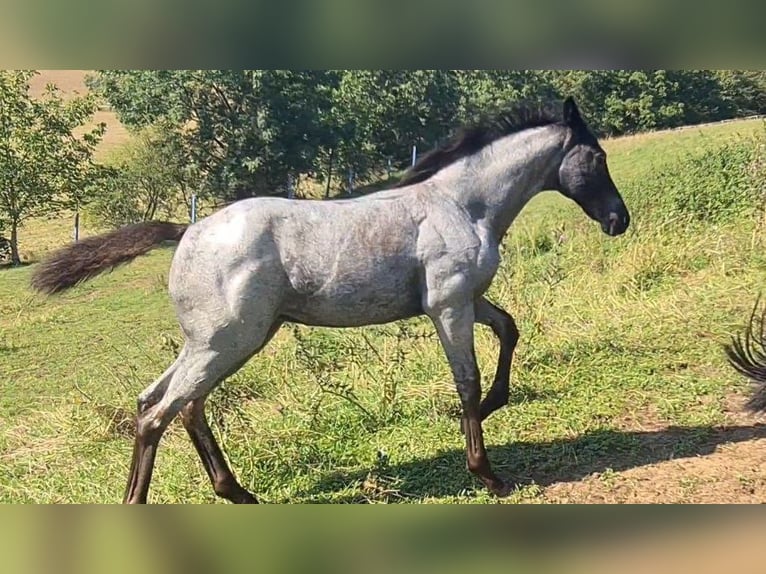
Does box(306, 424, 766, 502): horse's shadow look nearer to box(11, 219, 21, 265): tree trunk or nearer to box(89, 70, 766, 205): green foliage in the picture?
box(89, 70, 766, 205): green foliage

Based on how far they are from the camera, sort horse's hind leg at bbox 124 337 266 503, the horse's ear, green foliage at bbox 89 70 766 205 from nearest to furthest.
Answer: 1. horse's hind leg at bbox 124 337 266 503
2. the horse's ear
3. green foliage at bbox 89 70 766 205

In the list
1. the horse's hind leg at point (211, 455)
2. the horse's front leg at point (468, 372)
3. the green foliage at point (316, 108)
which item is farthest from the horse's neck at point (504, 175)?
the horse's hind leg at point (211, 455)

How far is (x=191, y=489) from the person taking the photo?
356 cm

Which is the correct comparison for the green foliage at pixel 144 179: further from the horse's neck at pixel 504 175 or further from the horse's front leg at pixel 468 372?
the horse's front leg at pixel 468 372

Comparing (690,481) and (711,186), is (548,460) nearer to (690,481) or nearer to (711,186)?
(690,481)

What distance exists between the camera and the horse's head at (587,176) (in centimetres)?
343

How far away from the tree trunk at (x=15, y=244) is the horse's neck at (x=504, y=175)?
2.74 m

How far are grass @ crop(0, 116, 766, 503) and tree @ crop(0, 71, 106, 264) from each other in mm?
169

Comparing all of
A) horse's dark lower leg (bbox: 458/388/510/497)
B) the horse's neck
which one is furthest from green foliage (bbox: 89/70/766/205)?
horse's dark lower leg (bbox: 458/388/510/497)

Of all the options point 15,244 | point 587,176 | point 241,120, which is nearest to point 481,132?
point 587,176

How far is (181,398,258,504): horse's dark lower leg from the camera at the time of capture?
327 centimetres

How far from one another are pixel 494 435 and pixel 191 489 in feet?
5.34
